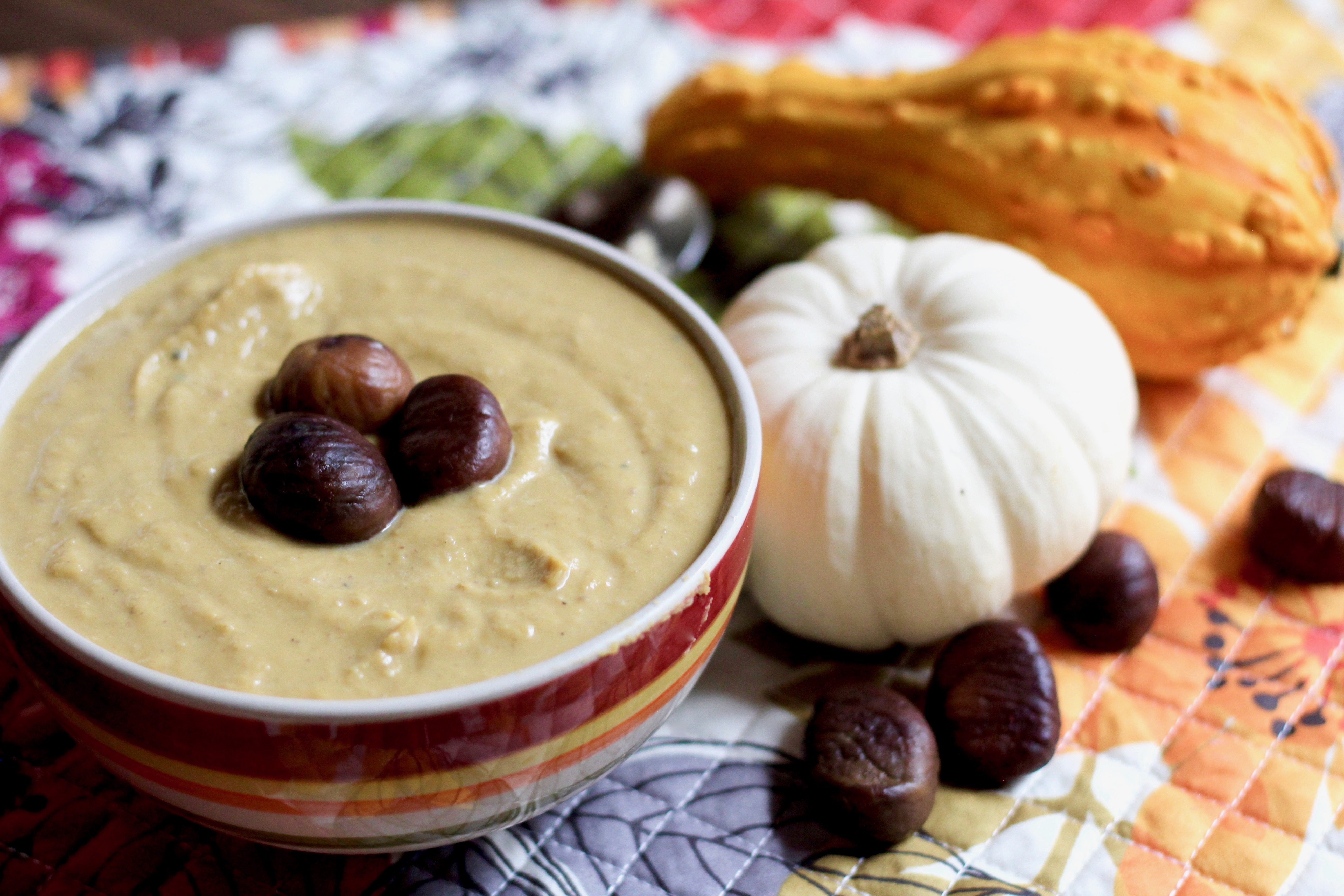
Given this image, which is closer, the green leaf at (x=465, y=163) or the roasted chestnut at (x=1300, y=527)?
the roasted chestnut at (x=1300, y=527)

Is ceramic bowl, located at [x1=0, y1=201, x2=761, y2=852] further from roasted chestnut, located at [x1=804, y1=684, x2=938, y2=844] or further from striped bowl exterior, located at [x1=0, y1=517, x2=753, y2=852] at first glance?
roasted chestnut, located at [x1=804, y1=684, x2=938, y2=844]

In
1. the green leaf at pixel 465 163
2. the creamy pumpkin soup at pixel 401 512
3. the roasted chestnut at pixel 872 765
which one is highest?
the creamy pumpkin soup at pixel 401 512

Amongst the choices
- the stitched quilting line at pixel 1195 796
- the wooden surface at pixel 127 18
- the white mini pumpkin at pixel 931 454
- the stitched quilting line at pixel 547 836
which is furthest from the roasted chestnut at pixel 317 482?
the wooden surface at pixel 127 18

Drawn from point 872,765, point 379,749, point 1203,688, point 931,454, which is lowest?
point 1203,688

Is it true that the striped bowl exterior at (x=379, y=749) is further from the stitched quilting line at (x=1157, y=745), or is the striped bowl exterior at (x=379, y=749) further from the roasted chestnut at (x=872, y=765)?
the stitched quilting line at (x=1157, y=745)

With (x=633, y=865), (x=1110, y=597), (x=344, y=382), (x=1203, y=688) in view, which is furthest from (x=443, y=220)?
(x=1203, y=688)

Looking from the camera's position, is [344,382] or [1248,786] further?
[1248,786]

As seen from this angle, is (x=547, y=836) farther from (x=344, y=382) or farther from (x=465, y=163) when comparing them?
(x=465, y=163)
